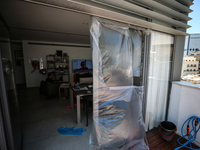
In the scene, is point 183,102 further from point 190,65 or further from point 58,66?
point 190,65

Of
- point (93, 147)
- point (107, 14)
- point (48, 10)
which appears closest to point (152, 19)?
point (107, 14)

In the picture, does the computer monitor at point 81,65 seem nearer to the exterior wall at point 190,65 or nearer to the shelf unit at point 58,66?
the shelf unit at point 58,66

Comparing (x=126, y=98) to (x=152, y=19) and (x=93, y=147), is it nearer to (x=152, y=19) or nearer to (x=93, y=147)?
(x=93, y=147)

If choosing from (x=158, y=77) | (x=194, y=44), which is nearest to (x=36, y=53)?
(x=158, y=77)

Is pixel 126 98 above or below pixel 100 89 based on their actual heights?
below

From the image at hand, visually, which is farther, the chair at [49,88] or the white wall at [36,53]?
the white wall at [36,53]

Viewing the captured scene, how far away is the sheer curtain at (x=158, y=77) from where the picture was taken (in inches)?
75.6

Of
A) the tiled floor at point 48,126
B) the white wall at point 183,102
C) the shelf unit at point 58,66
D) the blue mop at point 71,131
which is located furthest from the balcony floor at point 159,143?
the shelf unit at point 58,66

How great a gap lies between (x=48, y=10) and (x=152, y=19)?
6.42 feet

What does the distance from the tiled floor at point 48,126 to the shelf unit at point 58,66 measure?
8.93 ft

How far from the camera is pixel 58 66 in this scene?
5922mm

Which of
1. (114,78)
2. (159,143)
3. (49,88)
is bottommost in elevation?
(159,143)

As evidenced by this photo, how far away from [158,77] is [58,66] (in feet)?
17.6

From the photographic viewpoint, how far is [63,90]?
407 cm
